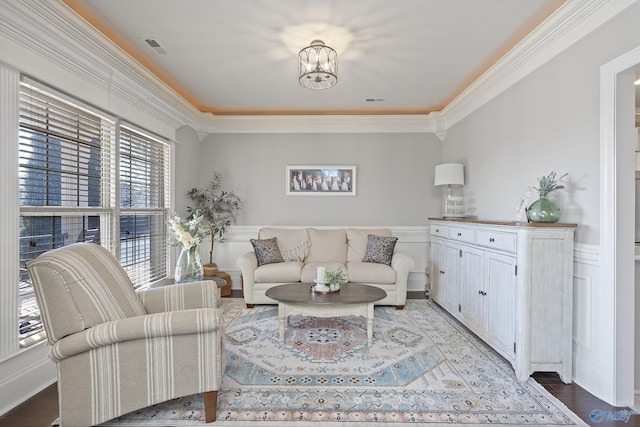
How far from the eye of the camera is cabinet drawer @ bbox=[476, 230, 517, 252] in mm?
2621

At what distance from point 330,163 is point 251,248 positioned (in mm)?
1894

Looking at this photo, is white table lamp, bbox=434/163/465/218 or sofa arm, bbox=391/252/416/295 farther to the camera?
white table lamp, bbox=434/163/465/218

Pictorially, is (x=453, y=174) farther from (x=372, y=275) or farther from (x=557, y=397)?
(x=557, y=397)

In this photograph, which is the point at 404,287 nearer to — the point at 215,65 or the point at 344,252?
the point at 344,252

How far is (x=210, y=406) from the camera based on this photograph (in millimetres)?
1968

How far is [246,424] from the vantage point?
76.8 inches

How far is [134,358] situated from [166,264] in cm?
267

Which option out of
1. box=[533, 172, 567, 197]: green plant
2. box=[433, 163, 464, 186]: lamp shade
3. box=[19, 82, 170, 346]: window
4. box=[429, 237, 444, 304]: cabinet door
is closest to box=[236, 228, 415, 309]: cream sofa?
box=[429, 237, 444, 304]: cabinet door

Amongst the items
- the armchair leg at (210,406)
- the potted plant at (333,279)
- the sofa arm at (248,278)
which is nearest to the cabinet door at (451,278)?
the potted plant at (333,279)

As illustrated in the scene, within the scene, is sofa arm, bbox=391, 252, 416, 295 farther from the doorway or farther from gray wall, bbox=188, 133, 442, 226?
the doorway

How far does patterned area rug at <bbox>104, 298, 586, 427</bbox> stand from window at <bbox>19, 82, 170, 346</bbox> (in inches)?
53.5

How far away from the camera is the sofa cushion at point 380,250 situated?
4473 mm

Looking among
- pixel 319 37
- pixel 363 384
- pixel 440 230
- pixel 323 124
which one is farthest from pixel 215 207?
pixel 363 384

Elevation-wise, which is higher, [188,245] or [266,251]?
[188,245]
